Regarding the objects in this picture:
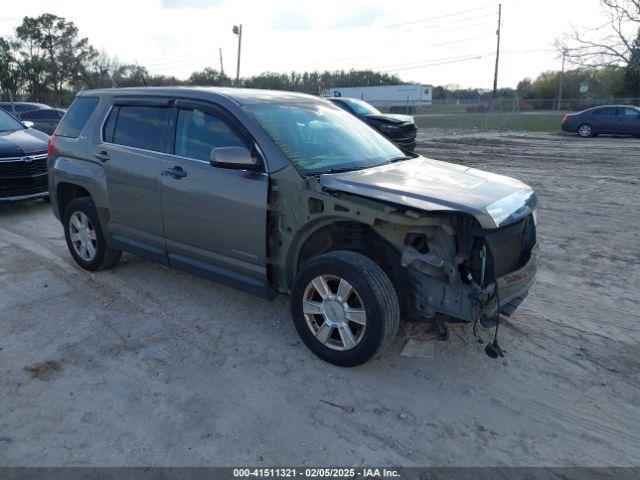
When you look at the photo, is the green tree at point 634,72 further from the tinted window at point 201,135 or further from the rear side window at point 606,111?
the tinted window at point 201,135

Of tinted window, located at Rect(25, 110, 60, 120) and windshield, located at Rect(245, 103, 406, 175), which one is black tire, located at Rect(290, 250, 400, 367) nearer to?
windshield, located at Rect(245, 103, 406, 175)

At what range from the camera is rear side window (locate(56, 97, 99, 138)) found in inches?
205

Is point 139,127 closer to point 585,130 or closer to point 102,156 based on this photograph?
point 102,156

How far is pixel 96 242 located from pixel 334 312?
297 cm

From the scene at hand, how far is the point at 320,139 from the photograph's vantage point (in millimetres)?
4184

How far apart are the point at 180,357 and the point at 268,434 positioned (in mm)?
1108

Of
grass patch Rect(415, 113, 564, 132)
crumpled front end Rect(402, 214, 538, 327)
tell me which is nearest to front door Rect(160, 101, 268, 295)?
crumpled front end Rect(402, 214, 538, 327)

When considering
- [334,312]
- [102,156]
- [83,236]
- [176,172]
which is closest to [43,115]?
[83,236]

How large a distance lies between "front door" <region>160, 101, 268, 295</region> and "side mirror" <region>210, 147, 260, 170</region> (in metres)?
0.11

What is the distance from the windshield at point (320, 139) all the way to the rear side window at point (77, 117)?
2193 millimetres

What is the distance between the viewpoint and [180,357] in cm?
368

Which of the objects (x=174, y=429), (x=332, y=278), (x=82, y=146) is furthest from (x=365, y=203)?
(x=82, y=146)

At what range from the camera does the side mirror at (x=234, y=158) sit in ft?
11.9

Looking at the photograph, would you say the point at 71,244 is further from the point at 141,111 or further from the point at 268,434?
the point at 268,434
